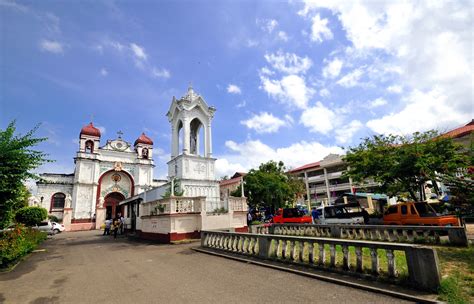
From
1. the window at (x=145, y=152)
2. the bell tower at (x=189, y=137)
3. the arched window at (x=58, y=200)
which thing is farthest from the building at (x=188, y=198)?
the window at (x=145, y=152)

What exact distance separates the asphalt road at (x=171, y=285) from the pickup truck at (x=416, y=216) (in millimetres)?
9817

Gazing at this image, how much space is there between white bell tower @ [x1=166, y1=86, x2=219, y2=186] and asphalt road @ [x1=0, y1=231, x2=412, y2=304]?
407 inches

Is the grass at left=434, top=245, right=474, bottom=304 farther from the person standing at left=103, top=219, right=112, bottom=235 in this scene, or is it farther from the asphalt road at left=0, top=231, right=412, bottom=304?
the person standing at left=103, top=219, right=112, bottom=235

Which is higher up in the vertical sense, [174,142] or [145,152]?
[145,152]

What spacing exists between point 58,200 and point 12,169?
29859mm

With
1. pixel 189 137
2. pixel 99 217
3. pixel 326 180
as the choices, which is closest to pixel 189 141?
pixel 189 137

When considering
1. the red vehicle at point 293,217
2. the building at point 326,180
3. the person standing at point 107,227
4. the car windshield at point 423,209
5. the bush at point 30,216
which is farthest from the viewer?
the building at point 326,180

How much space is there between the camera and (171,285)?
568 cm

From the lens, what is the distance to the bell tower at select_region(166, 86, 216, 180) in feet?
62.1

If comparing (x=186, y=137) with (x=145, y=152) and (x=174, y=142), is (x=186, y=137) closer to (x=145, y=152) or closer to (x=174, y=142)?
(x=174, y=142)

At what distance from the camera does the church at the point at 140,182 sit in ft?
50.2

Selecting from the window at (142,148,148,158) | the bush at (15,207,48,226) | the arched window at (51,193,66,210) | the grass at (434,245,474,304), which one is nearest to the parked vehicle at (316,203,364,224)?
the grass at (434,245,474,304)

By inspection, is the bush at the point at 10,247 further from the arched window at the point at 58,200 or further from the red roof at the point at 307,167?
the red roof at the point at 307,167

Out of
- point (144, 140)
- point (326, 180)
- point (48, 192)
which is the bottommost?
point (48, 192)
